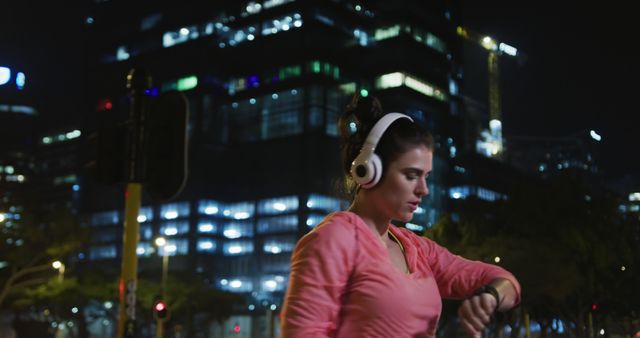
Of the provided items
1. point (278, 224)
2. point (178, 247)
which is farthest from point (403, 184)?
point (178, 247)

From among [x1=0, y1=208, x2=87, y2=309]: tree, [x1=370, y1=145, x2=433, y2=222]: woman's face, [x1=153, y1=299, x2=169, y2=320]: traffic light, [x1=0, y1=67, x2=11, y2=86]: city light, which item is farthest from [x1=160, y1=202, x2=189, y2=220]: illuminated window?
[x1=370, y1=145, x2=433, y2=222]: woman's face

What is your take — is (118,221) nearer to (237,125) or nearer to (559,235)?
(237,125)

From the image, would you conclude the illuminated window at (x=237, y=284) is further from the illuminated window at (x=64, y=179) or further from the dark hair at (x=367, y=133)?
the dark hair at (x=367, y=133)

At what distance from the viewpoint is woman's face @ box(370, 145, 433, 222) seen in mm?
2465

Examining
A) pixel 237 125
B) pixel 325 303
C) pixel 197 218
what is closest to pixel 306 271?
pixel 325 303

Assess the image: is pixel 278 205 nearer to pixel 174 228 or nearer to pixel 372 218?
pixel 174 228

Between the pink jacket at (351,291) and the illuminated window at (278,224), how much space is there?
99475 mm

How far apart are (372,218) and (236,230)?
108804 millimetres

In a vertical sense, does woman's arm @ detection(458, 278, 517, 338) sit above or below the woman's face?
below

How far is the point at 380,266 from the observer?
7.55 feet

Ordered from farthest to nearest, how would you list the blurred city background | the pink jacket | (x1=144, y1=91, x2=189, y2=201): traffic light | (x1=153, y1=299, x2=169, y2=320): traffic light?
the blurred city background < (x1=153, y1=299, x2=169, y2=320): traffic light < (x1=144, y1=91, x2=189, y2=201): traffic light < the pink jacket

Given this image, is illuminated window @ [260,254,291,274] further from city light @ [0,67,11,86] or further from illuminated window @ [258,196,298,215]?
city light @ [0,67,11,86]

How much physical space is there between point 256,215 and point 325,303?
10610 cm

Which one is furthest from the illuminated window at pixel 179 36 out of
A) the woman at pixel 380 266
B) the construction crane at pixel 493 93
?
the woman at pixel 380 266
